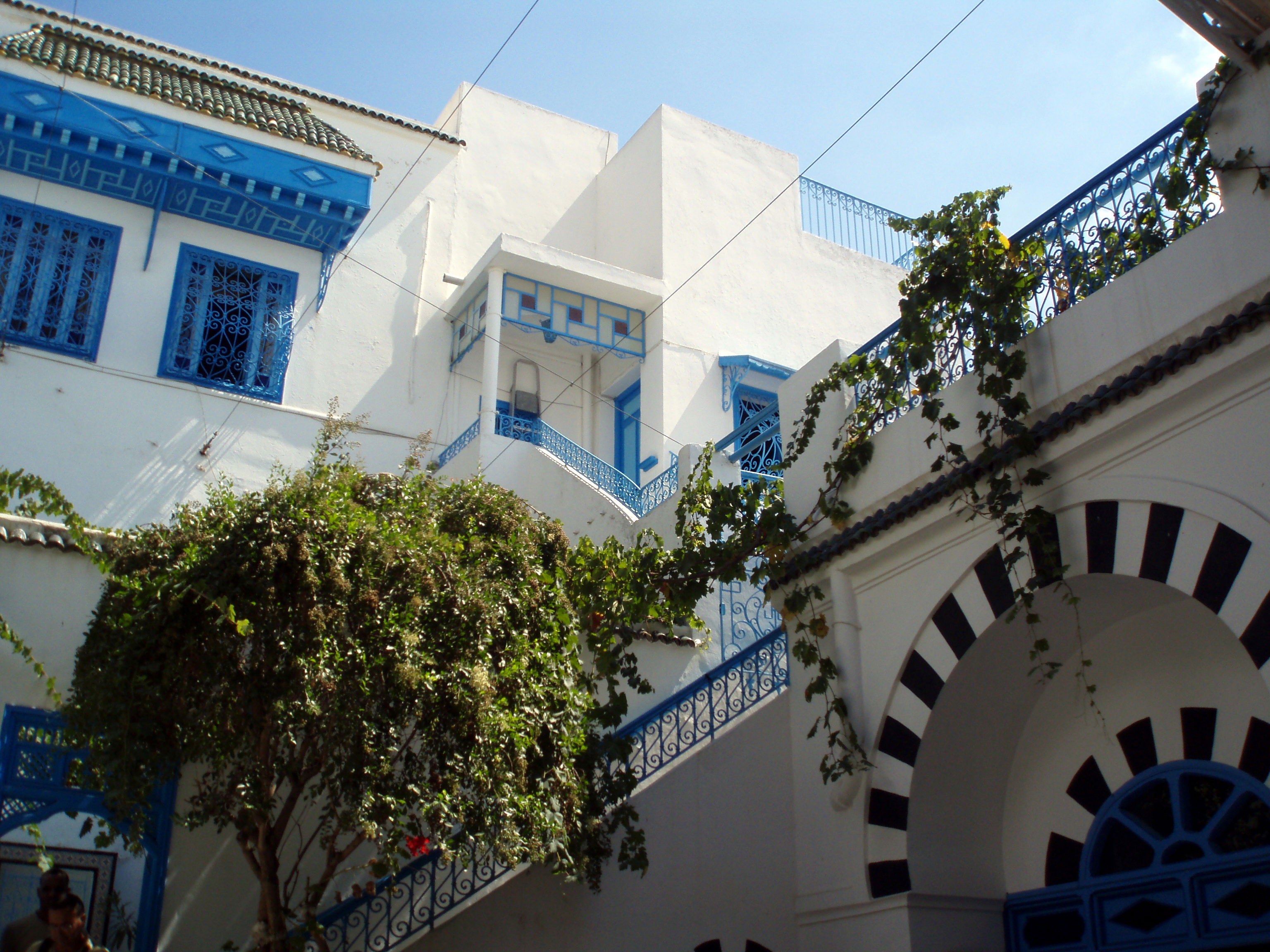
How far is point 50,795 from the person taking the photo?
711cm

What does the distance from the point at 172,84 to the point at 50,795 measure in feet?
28.6

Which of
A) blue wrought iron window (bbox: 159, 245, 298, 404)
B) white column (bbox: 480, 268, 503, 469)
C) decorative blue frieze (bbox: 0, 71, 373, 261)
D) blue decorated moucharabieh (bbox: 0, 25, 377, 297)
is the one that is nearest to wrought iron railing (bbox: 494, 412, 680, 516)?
white column (bbox: 480, 268, 503, 469)

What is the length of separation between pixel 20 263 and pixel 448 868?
26.0 feet

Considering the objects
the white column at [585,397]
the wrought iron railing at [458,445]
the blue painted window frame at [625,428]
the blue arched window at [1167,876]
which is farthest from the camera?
the white column at [585,397]

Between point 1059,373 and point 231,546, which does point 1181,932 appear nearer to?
point 1059,373

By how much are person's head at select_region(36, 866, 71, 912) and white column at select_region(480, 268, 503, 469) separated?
724 cm

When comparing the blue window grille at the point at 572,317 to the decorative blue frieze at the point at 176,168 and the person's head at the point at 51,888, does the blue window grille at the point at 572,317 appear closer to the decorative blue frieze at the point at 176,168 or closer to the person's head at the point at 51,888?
the decorative blue frieze at the point at 176,168

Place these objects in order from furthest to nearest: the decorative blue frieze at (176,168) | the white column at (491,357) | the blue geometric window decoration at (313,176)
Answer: the white column at (491,357) → the blue geometric window decoration at (313,176) → the decorative blue frieze at (176,168)

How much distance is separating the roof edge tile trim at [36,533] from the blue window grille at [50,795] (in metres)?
1.41

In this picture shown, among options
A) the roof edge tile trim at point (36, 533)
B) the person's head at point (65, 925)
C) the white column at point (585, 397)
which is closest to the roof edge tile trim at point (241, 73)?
the white column at point (585, 397)

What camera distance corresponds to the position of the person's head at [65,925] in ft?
21.1

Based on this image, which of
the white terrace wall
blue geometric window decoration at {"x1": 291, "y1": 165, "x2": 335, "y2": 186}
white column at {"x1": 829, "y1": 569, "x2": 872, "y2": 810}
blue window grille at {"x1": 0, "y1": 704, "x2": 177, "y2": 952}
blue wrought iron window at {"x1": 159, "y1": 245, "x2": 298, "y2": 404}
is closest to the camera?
the white terrace wall

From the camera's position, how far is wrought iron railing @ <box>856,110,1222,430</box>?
559cm

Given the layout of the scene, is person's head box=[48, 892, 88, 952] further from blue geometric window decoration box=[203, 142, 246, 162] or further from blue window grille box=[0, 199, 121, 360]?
blue geometric window decoration box=[203, 142, 246, 162]
